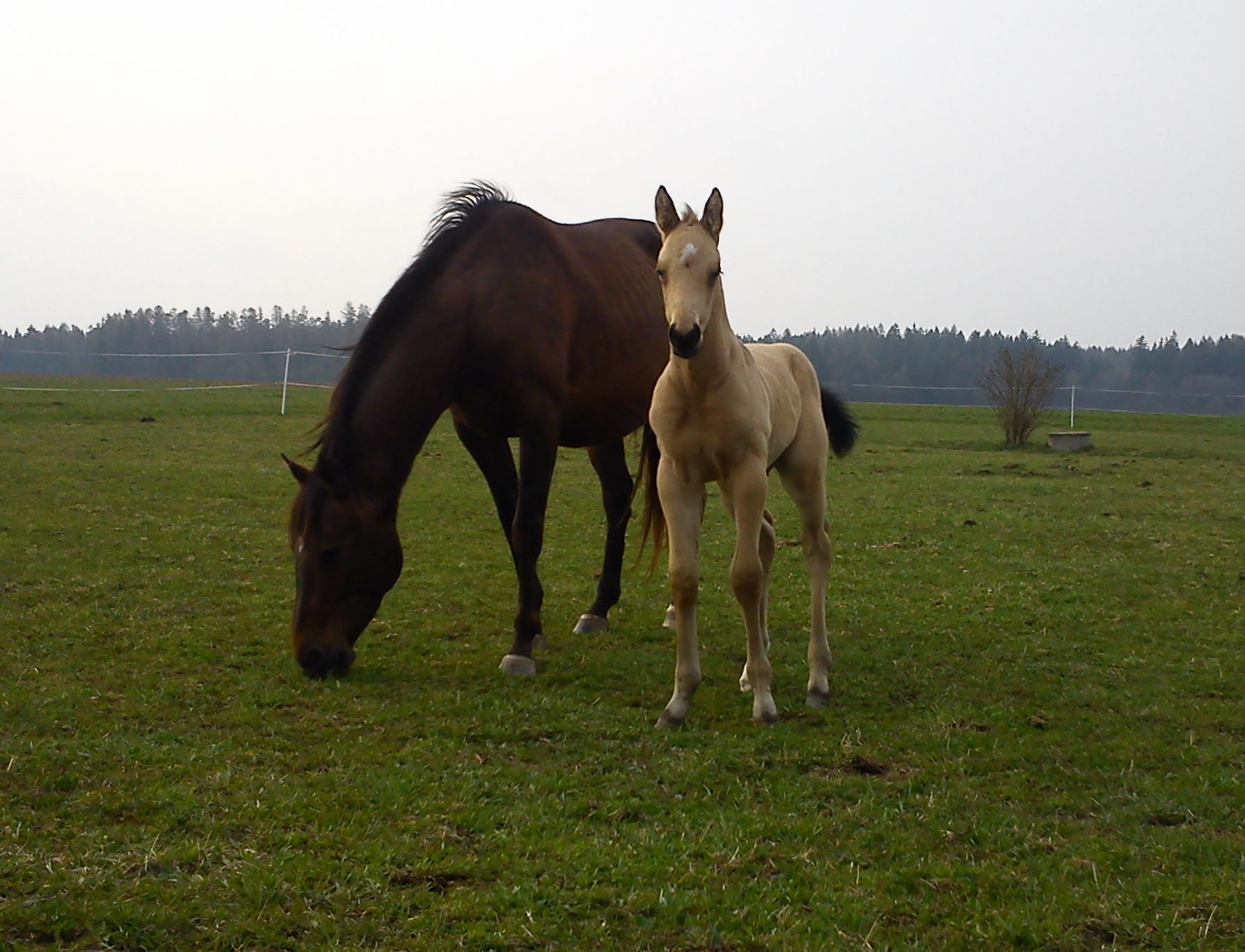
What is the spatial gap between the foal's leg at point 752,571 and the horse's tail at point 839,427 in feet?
6.48

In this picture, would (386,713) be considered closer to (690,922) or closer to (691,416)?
(691,416)

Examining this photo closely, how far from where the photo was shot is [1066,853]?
131 inches

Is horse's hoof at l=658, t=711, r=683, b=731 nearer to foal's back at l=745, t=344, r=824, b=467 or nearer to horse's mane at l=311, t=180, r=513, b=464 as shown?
foal's back at l=745, t=344, r=824, b=467

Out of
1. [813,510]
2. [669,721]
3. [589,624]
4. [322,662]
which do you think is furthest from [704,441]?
[589,624]

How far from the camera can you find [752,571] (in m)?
4.76

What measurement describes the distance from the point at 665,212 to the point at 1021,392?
2092cm

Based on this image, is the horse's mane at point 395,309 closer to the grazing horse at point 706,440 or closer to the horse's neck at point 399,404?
the horse's neck at point 399,404

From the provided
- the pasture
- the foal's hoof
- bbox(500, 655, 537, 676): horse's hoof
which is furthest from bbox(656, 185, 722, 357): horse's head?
bbox(500, 655, 537, 676): horse's hoof

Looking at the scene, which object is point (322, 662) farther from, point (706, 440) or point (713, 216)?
point (713, 216)

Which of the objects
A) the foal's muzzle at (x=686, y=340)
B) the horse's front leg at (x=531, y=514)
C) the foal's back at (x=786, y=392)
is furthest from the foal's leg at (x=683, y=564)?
the horse's front leg at (x=531, y=514)

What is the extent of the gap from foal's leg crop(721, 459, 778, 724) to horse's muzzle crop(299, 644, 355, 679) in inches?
81.4

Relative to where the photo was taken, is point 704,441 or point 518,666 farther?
point 518,666

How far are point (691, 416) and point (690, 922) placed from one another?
2.40 meters

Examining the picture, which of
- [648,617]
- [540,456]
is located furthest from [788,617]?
[540,456]
